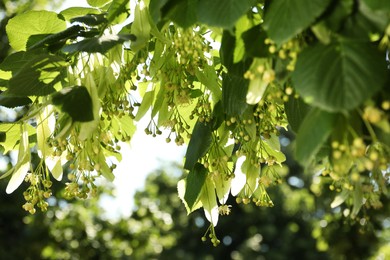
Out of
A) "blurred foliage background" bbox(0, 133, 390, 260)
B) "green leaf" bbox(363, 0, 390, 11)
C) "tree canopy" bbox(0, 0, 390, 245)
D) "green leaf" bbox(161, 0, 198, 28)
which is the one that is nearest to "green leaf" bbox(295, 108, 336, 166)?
"tree canopy" bbox(0, 0, 390, 245)

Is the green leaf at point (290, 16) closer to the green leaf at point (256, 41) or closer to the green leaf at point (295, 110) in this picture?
the green leaf at point (256, 41)

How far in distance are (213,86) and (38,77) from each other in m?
0.32

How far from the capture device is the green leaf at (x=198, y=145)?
42.4 inches

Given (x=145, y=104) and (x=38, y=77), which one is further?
(x=145, y=104)

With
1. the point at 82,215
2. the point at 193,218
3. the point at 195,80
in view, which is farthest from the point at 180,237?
the point at 195,80

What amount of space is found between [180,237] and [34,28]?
45.5 feet

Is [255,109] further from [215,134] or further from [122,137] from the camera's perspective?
[122,137]

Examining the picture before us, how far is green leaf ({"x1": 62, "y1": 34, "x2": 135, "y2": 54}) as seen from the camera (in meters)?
0.82

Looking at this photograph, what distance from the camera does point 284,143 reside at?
48.3 ft

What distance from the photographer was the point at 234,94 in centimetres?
97

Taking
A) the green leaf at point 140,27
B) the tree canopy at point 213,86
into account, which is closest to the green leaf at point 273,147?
the tree canopy at point 213,86

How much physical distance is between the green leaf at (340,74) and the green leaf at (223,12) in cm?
12

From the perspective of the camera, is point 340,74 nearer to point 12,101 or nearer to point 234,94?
point 234,94

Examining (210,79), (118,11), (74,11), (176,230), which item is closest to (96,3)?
(74,11)
